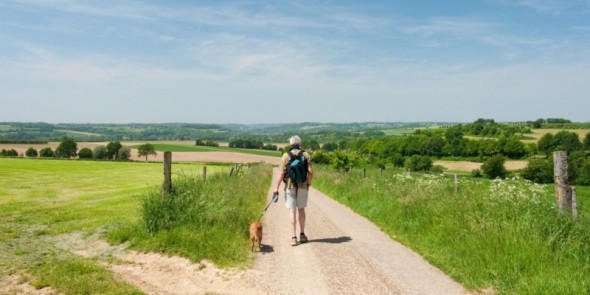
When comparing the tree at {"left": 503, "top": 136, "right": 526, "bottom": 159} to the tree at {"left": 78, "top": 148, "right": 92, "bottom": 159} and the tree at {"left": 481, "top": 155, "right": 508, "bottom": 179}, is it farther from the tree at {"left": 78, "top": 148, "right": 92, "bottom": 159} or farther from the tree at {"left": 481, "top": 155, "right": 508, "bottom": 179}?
the tree at {"left": 78, "top": 148, "right": 92, "bottom": 159}

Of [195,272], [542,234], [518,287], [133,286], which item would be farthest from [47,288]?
[542,234]

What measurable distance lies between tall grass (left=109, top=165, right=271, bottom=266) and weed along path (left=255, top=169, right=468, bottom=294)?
696 mm

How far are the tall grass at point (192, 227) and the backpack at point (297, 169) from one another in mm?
1764

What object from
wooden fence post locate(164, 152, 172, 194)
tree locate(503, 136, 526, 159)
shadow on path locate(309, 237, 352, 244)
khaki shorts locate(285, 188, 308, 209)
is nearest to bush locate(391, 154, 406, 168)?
tree locate(503, 136, 526, 159)

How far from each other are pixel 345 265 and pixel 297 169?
2.51 metres

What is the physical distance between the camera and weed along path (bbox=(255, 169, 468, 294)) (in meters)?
6.73

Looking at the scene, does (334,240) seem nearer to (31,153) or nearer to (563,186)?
(563,186)

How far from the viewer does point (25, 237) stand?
1139cm

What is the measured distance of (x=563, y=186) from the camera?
809cm

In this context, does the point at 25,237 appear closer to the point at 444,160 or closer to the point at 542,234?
the point at 542,234

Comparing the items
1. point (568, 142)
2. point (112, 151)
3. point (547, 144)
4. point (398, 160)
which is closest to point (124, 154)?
point (112, 151)

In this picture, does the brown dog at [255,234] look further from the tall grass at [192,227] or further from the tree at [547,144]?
the tree at [547,144]

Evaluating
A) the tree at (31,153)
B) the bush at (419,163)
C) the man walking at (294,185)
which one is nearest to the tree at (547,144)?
the bush at (419,163)

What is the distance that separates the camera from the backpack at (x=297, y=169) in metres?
9.55
